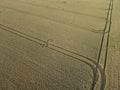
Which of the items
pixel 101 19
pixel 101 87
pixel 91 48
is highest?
pixel 101 19

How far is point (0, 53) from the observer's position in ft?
8.39

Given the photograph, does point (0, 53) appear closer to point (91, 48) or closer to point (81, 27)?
point (91, 48)

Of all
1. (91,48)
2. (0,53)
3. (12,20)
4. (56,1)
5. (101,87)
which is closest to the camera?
(101,87)

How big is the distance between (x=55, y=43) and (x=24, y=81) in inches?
42.2

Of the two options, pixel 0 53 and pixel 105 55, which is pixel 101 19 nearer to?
pixel 105 55

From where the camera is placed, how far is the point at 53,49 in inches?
106

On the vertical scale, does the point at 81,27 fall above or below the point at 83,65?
above

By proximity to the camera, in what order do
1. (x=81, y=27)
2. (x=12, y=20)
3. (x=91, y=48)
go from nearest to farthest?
1. (x=91, y=48)
2. (x=81, y=27)
3. (x=12, y=20)

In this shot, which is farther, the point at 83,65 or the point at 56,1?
the point at 56,1

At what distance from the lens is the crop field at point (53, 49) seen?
79.6 inches

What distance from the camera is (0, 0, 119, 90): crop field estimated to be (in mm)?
2021

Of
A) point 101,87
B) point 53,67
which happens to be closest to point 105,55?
point 101,87

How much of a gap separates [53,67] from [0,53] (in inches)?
37.3

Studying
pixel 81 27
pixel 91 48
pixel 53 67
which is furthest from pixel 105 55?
pixel 81 27
